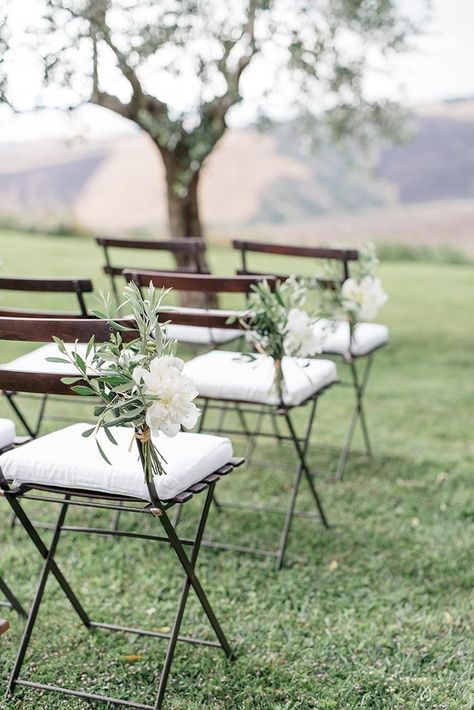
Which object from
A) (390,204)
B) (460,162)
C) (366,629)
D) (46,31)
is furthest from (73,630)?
(460,162)

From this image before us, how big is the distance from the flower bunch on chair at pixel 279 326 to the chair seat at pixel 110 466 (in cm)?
78

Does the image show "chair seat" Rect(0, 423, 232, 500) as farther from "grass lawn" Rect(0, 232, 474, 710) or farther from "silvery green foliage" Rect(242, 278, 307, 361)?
"silvery green foliage" Rect(242, 278, 307, 361)

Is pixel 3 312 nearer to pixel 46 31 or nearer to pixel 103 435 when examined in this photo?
pixel 103 435

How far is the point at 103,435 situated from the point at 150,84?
14.2 feet

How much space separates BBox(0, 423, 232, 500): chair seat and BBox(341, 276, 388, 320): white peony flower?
5.17 feet

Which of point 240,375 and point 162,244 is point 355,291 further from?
point 162,244

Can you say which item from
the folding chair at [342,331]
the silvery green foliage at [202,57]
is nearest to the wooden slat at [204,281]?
the folding chair at [342,331]

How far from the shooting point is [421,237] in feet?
48.0

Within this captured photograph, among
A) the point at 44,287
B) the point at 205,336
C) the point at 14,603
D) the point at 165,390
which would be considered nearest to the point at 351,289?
the point at 205,336

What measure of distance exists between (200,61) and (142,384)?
4802 millimetres

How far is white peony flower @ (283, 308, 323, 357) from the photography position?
3502 mm

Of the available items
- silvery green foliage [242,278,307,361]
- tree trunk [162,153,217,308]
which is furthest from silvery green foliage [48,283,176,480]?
tree trunk [162,153,217,308]

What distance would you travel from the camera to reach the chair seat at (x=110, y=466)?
8.33ft

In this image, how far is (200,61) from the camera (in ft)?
21.9
